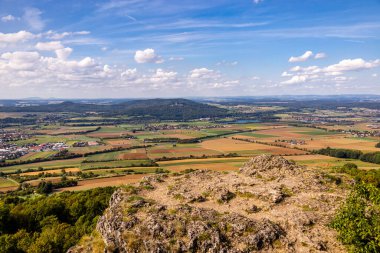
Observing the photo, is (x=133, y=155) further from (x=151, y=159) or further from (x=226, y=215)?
(x=226, y=215)

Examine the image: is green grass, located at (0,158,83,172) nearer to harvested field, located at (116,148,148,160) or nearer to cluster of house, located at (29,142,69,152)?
harvested field, located at (116,148,148,160)

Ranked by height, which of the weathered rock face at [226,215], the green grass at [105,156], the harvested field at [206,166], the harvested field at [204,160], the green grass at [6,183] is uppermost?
the weathered rock face at [226,215]

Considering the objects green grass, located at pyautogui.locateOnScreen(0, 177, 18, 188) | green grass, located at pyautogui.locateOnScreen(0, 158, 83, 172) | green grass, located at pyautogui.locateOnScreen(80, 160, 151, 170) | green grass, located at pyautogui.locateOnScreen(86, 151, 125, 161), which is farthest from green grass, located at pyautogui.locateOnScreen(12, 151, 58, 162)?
green grass, located at pyautogui.locateOnScreen(0, 177, 18, 188)

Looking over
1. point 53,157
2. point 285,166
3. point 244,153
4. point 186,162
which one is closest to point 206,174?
point 285,166

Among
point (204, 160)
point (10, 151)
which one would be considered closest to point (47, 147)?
point (10, 151)

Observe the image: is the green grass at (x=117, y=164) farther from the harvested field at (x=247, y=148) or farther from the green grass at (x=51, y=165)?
the harvested field at (x=247, y=148)

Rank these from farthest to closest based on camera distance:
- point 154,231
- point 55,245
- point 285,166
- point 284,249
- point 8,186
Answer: point 8,186 < point 285,166 < point 55,245 < point 154,231 < point 284,249

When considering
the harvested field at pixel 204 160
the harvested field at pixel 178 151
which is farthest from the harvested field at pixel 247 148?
the harvested field at pixel 204 160

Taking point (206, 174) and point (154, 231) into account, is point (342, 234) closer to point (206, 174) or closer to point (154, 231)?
point (154, 231)
